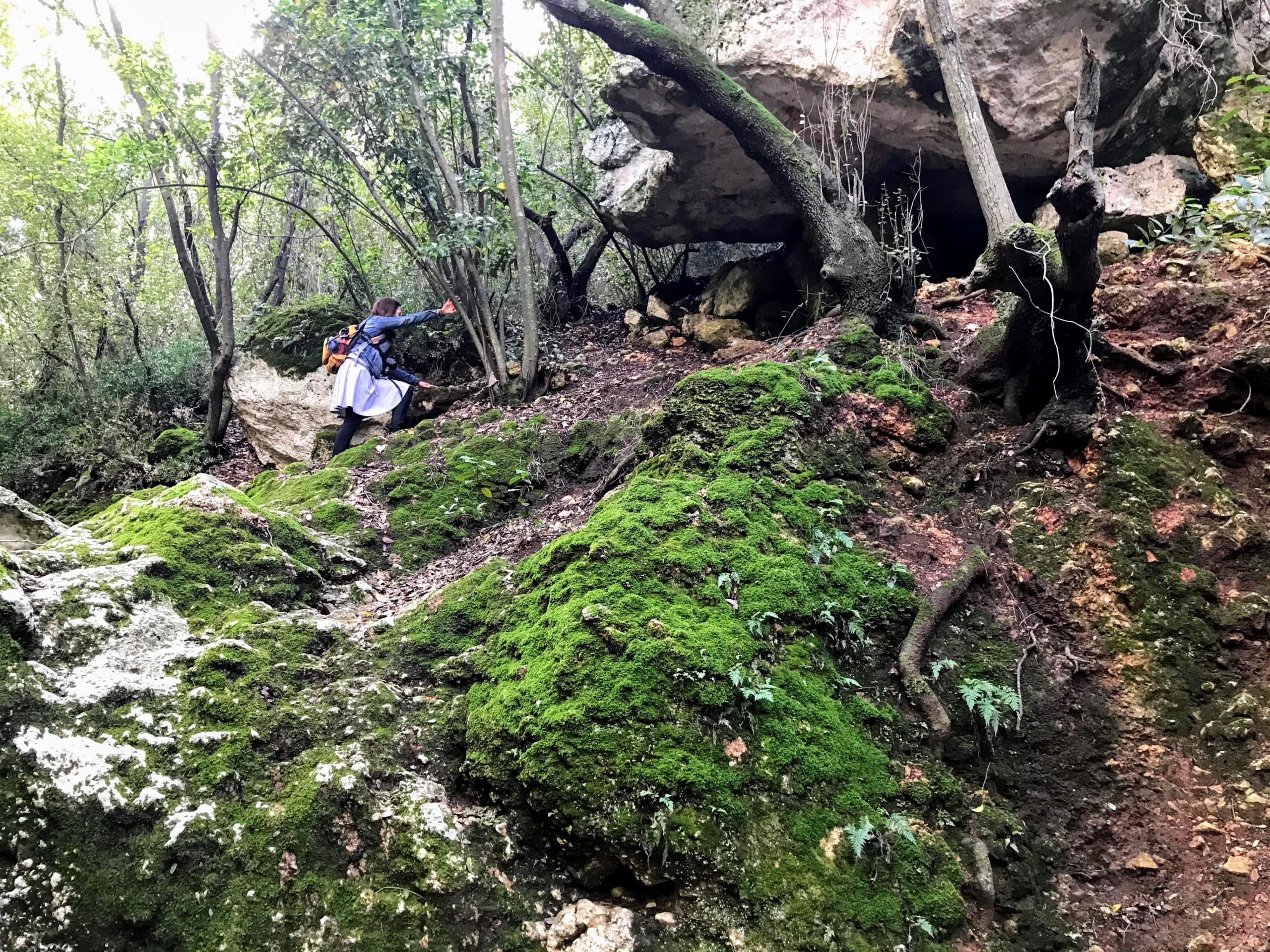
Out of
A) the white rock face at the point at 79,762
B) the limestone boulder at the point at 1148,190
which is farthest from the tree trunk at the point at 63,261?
the limestone boulder at the point at 1148,190

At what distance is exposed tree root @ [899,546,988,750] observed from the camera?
3.92 meters

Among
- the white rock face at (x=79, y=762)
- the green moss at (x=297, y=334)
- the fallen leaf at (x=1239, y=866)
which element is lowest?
the fallen leaf at (x=1239, y=866)

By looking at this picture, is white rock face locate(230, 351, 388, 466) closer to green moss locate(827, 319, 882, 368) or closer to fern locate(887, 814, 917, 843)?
green moss locate(827, 319, 882, 368)

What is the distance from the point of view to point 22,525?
16.6 ft

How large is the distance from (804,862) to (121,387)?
14460 millimetres

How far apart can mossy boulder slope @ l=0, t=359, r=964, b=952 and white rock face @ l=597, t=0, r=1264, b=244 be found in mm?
5956

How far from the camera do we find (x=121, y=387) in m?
13.2

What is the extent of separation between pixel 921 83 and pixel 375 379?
7.31 meters

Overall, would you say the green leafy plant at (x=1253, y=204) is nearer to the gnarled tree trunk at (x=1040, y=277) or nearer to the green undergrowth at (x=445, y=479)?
the gnarled tree trunk at (x=1040, y=277)

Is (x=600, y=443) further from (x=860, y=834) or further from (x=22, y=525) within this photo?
(x=860, y=834)

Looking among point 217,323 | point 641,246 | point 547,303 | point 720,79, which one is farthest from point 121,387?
point 720,79

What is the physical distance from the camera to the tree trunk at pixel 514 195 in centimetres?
844

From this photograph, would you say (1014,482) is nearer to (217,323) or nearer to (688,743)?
(688,743)

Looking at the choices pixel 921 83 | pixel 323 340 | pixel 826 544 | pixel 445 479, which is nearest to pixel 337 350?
pixel 323 340
